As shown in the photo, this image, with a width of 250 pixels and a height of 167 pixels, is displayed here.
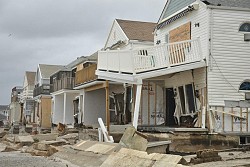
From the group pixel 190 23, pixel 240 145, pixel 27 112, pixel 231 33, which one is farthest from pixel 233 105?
pixel 27 112

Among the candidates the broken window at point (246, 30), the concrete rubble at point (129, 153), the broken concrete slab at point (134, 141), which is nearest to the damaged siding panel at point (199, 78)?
the broken window at point (246, 30)

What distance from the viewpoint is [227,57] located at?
61.5 feet

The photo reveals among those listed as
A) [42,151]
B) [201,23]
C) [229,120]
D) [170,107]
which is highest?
[201,23]

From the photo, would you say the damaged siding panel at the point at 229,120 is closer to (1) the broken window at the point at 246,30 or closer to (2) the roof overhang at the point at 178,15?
(1) the broken window at the point at 246,30

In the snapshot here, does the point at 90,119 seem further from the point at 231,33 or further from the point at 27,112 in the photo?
the point at 27,112

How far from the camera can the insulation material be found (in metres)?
22.8

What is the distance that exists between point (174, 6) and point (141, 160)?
13520 millimetres

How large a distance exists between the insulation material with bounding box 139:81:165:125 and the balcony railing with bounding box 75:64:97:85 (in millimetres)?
4868

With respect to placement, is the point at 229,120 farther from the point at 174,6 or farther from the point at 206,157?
the point at 174,6

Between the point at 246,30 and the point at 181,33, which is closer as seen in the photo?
the point at 246,30

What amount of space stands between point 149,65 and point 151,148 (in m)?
4.67

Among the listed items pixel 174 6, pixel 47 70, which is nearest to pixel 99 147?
pixel 174 6

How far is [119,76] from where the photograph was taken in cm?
1862

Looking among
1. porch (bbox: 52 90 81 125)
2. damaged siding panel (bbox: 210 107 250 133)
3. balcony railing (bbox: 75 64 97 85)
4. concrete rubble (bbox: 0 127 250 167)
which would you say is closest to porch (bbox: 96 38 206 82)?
damaged siding panel (bbox: 210 107 250 133)
